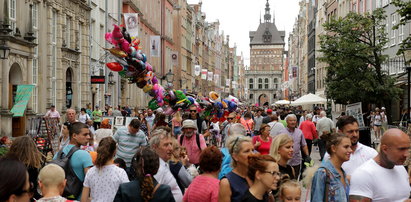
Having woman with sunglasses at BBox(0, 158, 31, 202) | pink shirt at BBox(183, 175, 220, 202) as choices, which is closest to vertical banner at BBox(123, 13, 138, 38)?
pink shirt at BBox(183, 175, 220, 202)

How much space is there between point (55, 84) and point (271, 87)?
169848mm

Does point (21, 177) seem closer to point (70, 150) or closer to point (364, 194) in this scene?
point (364, 194)

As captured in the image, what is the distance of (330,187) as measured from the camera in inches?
228

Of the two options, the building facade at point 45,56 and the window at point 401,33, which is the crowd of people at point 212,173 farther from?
the window at point 401,33

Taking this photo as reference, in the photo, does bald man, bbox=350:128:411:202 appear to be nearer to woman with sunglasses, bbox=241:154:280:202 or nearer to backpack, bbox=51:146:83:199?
woman with sunglasses, bbox=241:154:280:202

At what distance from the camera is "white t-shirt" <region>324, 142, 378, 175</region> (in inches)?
275

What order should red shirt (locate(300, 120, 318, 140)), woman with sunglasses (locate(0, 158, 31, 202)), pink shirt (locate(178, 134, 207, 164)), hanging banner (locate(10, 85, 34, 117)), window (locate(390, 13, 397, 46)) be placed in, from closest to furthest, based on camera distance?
woman with sunglasses (locate(0, 158, 31, 202)) → pink shirt (locate(178, 134, 207, 164)) → red shirt (locate(300, 120, 318, 140)) → hanging banner (locate(10, 85, 34, 117)) → window (locate(390, 13, 397, 46))

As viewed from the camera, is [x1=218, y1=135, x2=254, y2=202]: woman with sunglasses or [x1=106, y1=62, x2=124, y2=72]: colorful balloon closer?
[x1=218, y1=135, x2=254, y2=202]: woman with sunglasses

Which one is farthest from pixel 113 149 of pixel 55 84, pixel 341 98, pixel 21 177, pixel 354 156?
pixel 341 98

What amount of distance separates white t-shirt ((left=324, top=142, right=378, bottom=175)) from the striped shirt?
14.0 feet

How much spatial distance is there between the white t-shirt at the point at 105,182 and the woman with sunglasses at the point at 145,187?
92 centimetres

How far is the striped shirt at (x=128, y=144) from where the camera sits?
10547 millimetres

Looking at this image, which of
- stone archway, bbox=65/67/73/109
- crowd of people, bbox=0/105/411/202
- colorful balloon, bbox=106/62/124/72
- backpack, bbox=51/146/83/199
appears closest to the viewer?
crowd of people, bbox=0/105/411/202

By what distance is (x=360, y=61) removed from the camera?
28.2m
